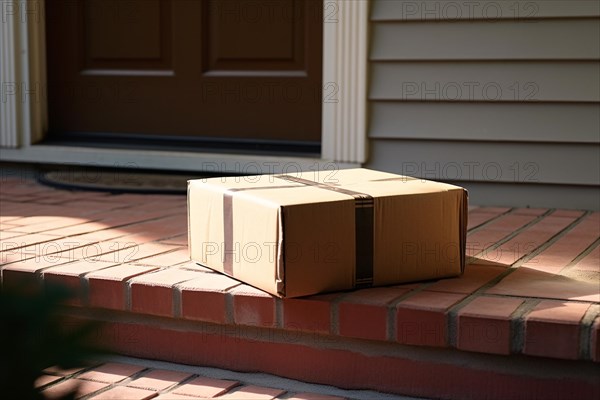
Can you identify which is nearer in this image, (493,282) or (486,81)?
(493,282)

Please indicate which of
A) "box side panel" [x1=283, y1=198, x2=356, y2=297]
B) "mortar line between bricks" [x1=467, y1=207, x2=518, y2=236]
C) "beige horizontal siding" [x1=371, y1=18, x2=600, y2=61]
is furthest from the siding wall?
"box side panel" [x1=283, y1=198, x2=356, y2=297]

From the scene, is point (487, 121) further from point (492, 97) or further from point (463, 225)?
point (463, 225)

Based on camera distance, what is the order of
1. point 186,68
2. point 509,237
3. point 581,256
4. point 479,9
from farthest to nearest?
point 186,68, point 479,9, point 509,237, point 581,256

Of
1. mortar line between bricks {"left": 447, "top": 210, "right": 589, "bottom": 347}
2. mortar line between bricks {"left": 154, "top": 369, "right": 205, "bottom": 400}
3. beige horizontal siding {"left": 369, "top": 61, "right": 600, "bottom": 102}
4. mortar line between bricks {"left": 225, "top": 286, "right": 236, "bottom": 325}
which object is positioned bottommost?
mortar line between bricks {"left": 154, "top": 369, "right": 205, "bottom": 400}

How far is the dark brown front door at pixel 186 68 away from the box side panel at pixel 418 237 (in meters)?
1.56

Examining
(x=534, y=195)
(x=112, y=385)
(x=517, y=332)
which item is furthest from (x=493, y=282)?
(x=534, y=195)

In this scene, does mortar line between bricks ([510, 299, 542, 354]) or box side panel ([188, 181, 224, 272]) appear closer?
mortar line between bricks ([510, 299, 542, 354])

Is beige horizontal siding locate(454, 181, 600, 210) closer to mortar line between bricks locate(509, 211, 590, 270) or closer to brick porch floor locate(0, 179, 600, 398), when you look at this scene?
mortar line between bricks locate(509, 211, 590, 270)

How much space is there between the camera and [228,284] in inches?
73.6

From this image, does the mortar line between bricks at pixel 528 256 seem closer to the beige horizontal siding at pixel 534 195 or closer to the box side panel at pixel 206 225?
the beige horizontal siding at pixel 534 195

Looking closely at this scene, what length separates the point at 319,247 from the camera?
5.66 ft

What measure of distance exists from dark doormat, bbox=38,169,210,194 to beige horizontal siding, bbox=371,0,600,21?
3.18 ft

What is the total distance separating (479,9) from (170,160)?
1311 millimetres

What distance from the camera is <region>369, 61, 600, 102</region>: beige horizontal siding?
9.56 feet
